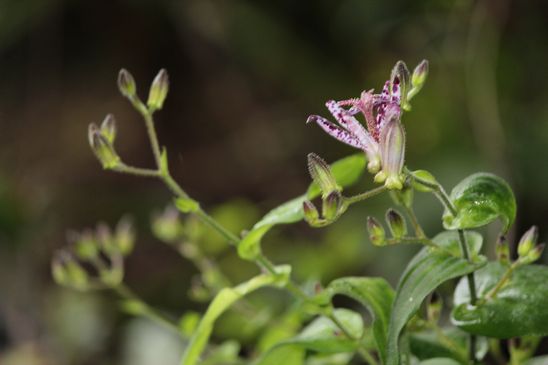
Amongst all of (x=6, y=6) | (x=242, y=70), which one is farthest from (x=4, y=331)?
(x=242, y=70)

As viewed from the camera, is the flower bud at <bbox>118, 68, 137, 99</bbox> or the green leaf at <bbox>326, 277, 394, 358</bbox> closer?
the green leaf at <bbox>326, 277, 394, 358</bbox>

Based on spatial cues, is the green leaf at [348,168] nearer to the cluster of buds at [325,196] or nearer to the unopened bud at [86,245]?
the cluster of buds at [325,196]

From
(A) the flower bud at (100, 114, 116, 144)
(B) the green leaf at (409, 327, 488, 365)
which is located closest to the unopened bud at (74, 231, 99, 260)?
(A) the flower bud at (100, 114, 116, 144)

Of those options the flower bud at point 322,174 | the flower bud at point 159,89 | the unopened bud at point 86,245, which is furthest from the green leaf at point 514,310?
the unopened bud at point 86,245

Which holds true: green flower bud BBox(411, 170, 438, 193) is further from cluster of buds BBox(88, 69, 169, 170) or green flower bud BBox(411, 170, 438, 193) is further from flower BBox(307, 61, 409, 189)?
cluster of buds BBox(88, 69, 169, 170)

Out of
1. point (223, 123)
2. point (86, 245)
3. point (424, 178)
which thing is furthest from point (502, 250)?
point (223, 123)

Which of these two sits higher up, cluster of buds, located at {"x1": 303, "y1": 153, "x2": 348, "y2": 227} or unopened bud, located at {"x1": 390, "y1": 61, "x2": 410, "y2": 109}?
unopened bud, located at {"x1": 390, "y1": 61, "x2": 410, "y2": 109}
